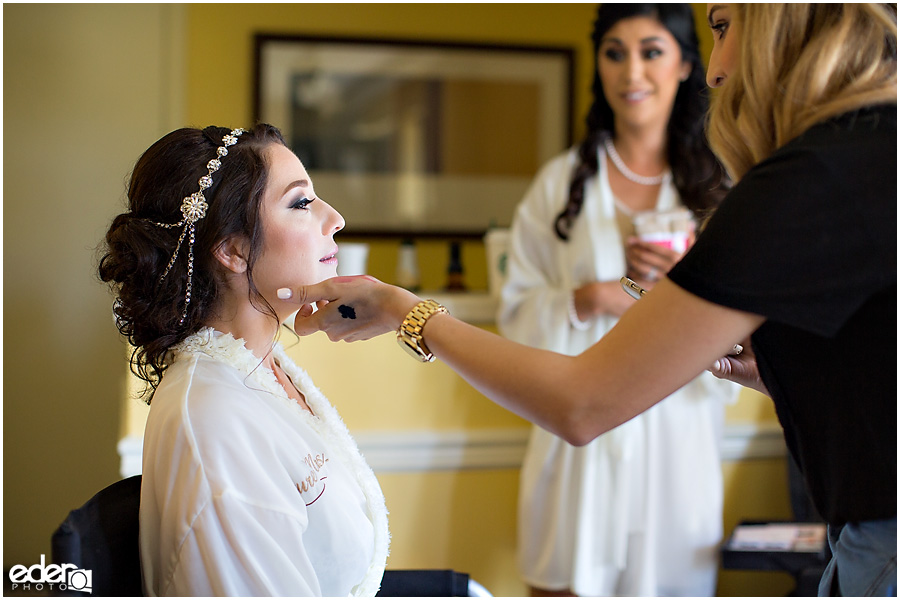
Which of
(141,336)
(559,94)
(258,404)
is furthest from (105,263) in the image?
(559,94)

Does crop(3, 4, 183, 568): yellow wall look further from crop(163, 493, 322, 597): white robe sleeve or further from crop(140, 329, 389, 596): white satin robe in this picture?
crop(163, 493, 322, 597): white robe sleeve

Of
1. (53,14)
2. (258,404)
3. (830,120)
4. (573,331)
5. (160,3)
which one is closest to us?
(830,120)

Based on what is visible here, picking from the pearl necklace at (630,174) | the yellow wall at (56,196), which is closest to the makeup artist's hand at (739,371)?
the pearl necklace at (630,174)

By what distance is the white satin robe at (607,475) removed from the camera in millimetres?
1927

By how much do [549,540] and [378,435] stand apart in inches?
18.6

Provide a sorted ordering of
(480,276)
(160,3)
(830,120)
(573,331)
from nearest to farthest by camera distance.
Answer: (830,120) < (573,331) < (160,3) < (480,276)

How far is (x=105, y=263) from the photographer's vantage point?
110 centimetres

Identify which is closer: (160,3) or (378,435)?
(378,435)

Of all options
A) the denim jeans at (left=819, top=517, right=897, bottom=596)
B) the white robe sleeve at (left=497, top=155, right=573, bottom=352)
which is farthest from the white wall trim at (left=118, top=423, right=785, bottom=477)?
the denim jeans at (left=819, top=517, right=897, bottom=596)

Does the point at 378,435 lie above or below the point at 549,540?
above

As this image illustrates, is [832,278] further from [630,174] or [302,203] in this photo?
[630,174]

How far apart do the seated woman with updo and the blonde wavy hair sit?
1.87ft

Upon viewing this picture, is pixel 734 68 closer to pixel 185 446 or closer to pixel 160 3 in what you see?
pixel 185 446

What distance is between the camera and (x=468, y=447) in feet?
6.97
